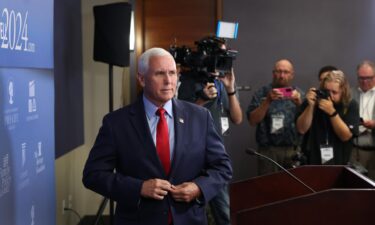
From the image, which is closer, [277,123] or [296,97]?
[296,97]

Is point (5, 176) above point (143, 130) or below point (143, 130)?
below

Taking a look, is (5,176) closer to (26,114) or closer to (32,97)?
(26,114)

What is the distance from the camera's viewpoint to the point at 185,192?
6.09 ft

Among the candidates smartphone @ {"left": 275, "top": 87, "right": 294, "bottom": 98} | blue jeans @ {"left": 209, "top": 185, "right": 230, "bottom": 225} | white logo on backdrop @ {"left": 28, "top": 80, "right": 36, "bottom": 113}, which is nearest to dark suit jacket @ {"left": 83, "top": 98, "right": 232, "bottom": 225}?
white logo on backdrop @ {"left": 28, "top": 80, "right": 36, "bottom": 113}

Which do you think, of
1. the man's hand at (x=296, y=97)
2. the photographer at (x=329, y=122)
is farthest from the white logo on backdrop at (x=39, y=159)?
the man's hand at (x=296, y=97)

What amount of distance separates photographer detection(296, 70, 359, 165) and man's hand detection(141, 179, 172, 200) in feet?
5.22

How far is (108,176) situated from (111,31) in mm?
2044

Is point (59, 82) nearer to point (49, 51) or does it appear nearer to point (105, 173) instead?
point (49, 51)

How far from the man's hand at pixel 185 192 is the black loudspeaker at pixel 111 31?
2057 millimetres

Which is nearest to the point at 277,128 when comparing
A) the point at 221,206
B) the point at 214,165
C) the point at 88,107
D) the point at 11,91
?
the point at 221,206

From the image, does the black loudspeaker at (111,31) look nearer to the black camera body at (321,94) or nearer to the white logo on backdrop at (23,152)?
the black camera body at (321,94)

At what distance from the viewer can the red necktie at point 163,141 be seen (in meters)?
1.95

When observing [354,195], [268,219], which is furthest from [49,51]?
[354,195]

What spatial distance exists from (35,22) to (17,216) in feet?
2.93
